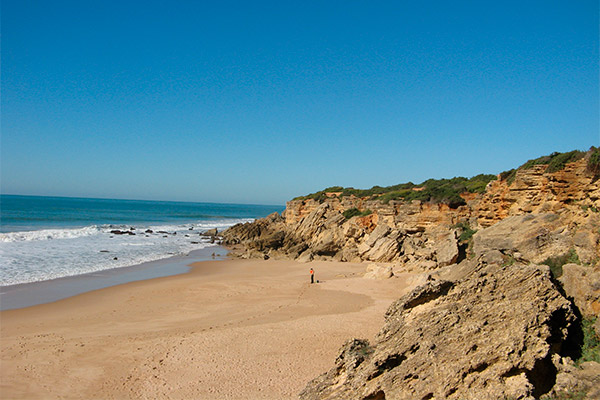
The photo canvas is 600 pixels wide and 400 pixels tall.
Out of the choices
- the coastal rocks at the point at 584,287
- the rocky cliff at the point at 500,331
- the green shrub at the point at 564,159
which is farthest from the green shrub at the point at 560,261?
the green shrub at the point at 564,159

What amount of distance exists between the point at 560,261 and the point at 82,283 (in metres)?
22.5

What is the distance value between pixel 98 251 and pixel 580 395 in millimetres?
34988

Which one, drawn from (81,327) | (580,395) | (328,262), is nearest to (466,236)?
(328,262)

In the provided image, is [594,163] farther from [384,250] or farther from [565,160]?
[384,250]

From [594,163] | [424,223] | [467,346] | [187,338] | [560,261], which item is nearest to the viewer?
[467,346]

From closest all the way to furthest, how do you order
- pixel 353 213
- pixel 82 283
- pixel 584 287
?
1. pixel 584 287
2. pixel 82 283
3. pixel 353 213

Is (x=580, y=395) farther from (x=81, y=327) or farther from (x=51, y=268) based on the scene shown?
(x=51, y=268)

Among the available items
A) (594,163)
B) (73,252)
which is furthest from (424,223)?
(73,252)

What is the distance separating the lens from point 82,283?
68.8 feet

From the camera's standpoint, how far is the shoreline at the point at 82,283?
17355 millimetres

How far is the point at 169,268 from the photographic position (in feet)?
89.9

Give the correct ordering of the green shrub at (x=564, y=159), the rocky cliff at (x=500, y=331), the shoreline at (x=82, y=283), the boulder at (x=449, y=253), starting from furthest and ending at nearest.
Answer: the boulder at (x=449, y=253), the shoreline at (x=82, y=283), the green shrub at (x=564, y=159), the rocky cliff at (x=500, y=331)

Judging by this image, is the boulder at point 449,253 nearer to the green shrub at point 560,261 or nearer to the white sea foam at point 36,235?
the green shrub at point 560,261

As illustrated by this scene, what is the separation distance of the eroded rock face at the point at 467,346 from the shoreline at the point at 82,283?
16.8 metres
